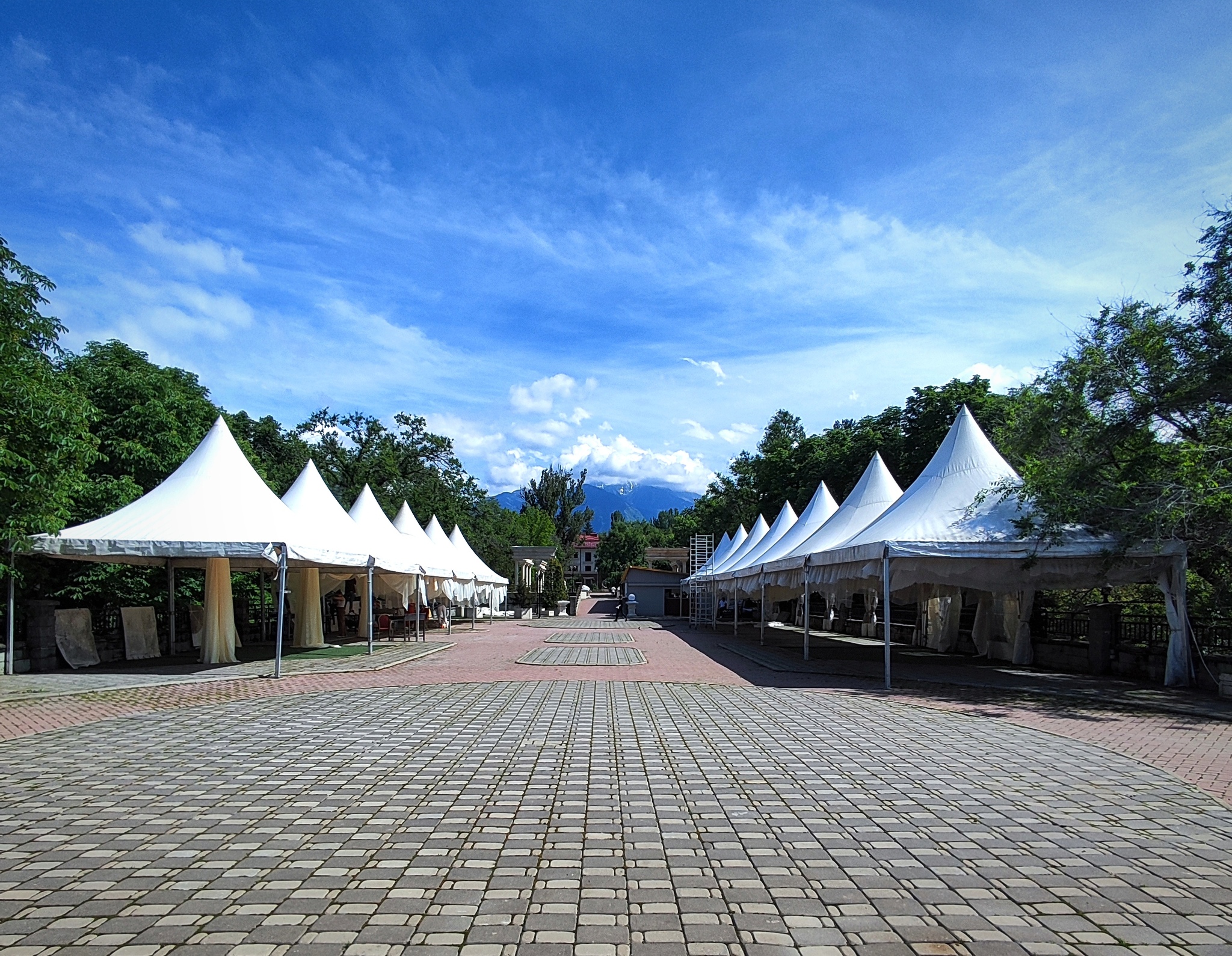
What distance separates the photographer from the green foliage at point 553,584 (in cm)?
4541

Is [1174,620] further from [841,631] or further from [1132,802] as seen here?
[841,631]

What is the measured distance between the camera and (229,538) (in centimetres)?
1378

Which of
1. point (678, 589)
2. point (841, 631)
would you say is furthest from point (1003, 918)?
point (678, 589)

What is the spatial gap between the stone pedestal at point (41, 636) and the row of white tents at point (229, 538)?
4.14 feet

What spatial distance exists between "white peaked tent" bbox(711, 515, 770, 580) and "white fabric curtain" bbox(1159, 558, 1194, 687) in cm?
1714

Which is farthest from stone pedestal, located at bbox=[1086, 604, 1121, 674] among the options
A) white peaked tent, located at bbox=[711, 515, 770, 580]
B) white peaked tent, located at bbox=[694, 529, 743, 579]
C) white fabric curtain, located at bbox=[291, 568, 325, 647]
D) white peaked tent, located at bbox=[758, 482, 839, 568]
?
white peaked tent, located at bbox=[694, 529, 743, 579]

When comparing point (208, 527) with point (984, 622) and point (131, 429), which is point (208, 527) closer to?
point (131, 429)

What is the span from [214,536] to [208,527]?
14.5 inches

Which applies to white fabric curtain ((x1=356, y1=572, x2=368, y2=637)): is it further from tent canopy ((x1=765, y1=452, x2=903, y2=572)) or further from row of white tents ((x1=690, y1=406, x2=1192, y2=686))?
tent canopy ((x1=765, y1=452, x2=903, y2=572))

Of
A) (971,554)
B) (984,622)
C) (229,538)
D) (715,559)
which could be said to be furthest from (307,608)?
(715,559)

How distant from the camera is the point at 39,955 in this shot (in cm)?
338

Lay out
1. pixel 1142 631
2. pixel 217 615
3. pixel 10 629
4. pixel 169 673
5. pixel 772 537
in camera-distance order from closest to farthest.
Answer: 1. pixel 10 629
2. pixel 169 673
3. pixel 1142 631
4. pixel 217 615
5. pixel 772 537

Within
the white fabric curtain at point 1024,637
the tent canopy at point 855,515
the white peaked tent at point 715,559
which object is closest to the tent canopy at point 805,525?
the tent canopy at point 855,515

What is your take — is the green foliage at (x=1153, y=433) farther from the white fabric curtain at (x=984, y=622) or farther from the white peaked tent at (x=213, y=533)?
the white peaked tent at (x=213, y=533)
